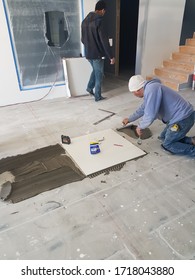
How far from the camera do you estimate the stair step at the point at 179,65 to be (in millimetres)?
4387

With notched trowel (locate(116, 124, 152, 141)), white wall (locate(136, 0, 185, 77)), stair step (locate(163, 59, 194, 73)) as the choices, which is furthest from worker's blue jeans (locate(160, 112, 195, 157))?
white wall (locate(136, 0, 185, 77))

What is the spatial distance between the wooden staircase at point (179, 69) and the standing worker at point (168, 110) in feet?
7.79

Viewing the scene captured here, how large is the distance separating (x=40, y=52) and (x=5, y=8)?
0.77 m

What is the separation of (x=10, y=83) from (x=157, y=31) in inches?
125

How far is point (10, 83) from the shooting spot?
3.62m

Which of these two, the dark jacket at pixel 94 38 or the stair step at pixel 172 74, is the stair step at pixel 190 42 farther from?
the dark jacket at pixel 94 38

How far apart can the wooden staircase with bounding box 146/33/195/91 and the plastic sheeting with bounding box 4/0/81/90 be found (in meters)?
1.94

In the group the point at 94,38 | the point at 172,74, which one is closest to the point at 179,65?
the point at 172,74

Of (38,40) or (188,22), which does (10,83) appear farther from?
(188,22)

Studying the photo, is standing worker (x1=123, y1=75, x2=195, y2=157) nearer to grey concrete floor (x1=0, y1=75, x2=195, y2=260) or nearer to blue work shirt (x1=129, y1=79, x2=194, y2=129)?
blue work shirt (x1=129, y1=79, x2=194, y2=129)

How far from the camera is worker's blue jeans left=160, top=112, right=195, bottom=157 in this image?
7.14ft

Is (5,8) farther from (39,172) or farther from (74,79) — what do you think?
(39,172)

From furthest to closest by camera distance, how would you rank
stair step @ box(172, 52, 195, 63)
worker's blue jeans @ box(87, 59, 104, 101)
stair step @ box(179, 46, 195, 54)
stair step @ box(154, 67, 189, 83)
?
stair step @ box(179, 46, 195, 54), stair step @ box(172, 52, 195, 63), stair step @ box(154, 67, 189, 83), worker's blue jeans @ box(87, 59, 104, 101)
